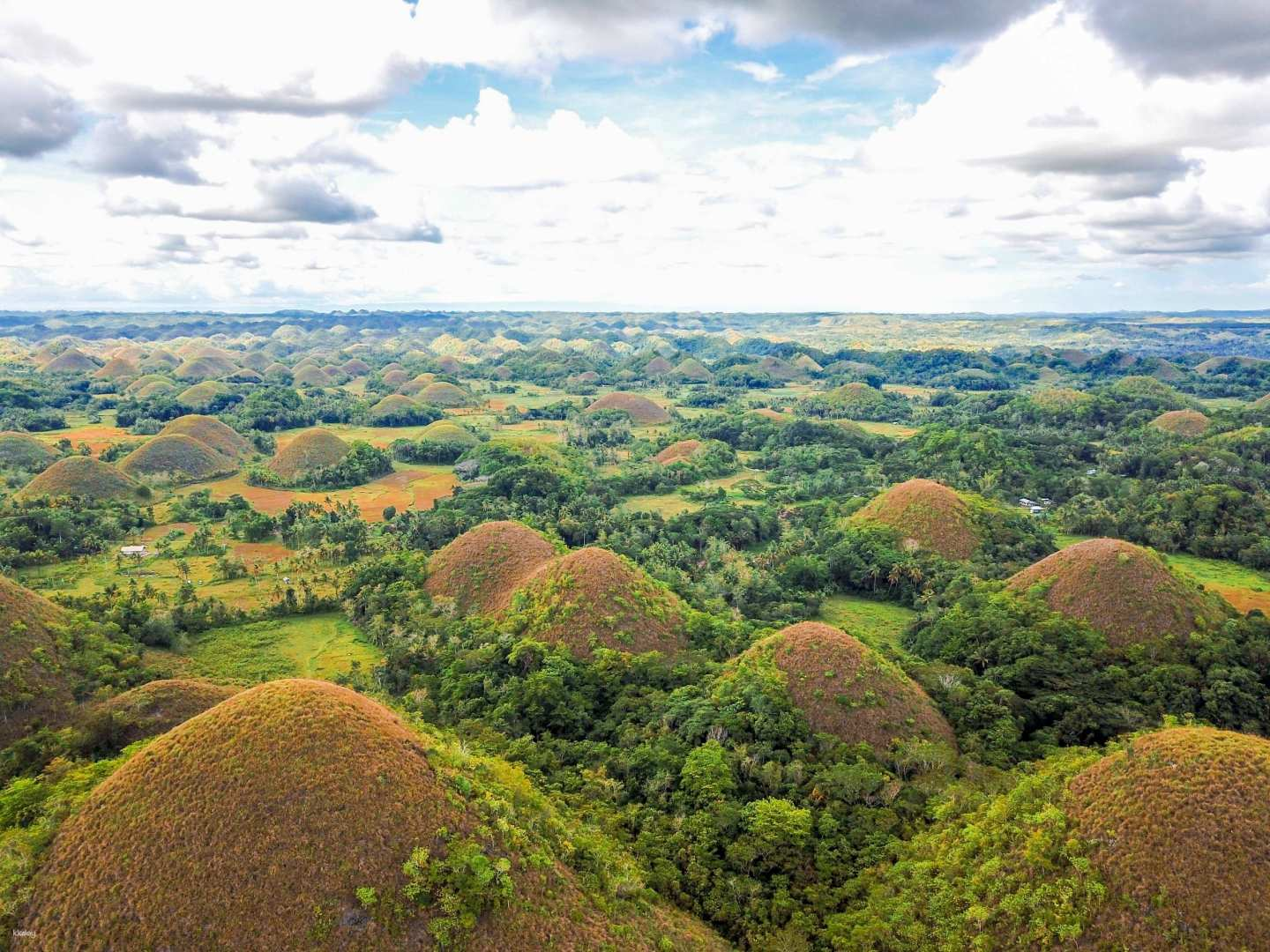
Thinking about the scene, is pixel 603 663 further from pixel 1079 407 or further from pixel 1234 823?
pixel 1079 407

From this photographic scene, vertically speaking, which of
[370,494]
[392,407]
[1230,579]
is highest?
[392,407]

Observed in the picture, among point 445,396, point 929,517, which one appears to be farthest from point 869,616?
point 445,396

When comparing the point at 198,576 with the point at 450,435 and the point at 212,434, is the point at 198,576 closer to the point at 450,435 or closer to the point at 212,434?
the point at 212,434

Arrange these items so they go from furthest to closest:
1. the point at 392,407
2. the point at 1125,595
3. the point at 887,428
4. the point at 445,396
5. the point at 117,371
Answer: the point at 117,371
the point at 445,396
the point at 392,407
the point at 887,428
the point at 1125,595

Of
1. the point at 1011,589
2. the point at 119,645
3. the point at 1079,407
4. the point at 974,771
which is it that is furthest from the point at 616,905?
the point at 1079,407

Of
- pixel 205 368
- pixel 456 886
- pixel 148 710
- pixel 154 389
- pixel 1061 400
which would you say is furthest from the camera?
pixel 205 368

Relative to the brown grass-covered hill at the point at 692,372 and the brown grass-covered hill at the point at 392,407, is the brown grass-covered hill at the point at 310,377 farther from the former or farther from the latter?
the brown grass-covered hill at the point at 692,372

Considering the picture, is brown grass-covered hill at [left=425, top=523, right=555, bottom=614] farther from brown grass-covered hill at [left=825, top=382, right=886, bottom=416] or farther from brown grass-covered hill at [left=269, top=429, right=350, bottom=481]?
brown grass-covered hill at [left=825, top=382, right=886, bottom=416]
